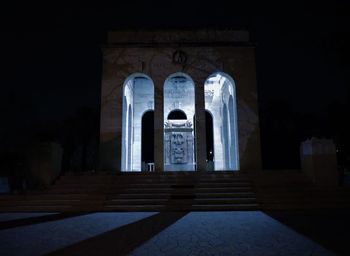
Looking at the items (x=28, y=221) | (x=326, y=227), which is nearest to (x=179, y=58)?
(x=28, y=221)

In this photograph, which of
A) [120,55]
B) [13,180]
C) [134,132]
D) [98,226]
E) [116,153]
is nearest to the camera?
[98,226]

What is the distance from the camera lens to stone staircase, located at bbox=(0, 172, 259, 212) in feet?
31.5

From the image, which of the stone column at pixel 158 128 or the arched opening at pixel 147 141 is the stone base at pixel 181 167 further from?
the arched opening at pixel 147 141

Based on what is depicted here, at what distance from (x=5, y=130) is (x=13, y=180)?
18.1 m

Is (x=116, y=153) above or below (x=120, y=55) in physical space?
below

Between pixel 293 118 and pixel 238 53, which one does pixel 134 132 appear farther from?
pixel 293 118

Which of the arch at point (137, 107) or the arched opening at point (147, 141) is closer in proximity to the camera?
the arch at point (137, 107)

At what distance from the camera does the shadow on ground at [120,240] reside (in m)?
4.58

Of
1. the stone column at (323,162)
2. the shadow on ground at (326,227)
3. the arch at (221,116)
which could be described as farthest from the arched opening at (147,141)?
the shadow on ground at (326,227)

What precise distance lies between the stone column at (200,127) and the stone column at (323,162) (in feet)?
16.6

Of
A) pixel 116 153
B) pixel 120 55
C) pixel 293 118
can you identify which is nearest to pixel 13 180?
pixel 116 153

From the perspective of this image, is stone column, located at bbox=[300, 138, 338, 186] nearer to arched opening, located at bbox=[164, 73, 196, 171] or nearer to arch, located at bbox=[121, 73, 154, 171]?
arched opening, located at bbox=[164, 73, 196, 171]

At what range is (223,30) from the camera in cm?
1631

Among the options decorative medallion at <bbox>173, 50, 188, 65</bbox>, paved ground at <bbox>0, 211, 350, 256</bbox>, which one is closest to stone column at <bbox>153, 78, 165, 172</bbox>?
decorative medallion at <bbox>173, 50, 188, 65</bbox>
